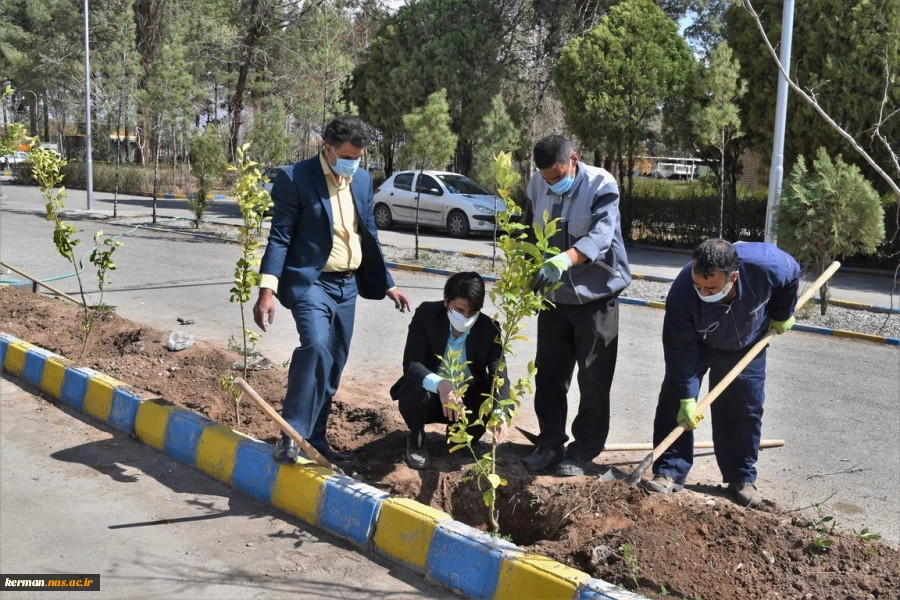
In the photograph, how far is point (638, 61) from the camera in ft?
59.2

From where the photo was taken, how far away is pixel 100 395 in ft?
19.0

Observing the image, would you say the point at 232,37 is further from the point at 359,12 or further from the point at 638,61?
the point at 638,61

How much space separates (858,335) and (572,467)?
6625 millimetres

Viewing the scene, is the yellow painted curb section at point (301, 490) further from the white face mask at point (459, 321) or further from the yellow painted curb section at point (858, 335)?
the yellow painted curb section at point (858, 335)

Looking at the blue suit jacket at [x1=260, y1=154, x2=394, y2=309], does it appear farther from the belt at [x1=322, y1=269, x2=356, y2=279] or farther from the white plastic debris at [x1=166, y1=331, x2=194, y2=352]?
the white plastic debris at [x1=166, y1=331, x2=194, y2=352]

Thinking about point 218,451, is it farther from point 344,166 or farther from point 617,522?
point 617,522

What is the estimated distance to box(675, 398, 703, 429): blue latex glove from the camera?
166 inches

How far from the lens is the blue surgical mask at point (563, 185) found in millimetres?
4434

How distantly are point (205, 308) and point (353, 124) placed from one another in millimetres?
6261

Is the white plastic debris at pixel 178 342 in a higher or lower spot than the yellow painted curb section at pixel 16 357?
higher

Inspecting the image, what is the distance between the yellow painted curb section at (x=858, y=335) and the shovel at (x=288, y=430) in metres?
7.52

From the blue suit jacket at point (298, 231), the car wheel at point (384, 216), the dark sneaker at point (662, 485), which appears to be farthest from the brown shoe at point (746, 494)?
the car wheel at point (384, 216)

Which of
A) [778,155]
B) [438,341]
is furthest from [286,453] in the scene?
[778,155]

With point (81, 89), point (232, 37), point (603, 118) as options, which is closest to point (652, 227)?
point (603, 118)
